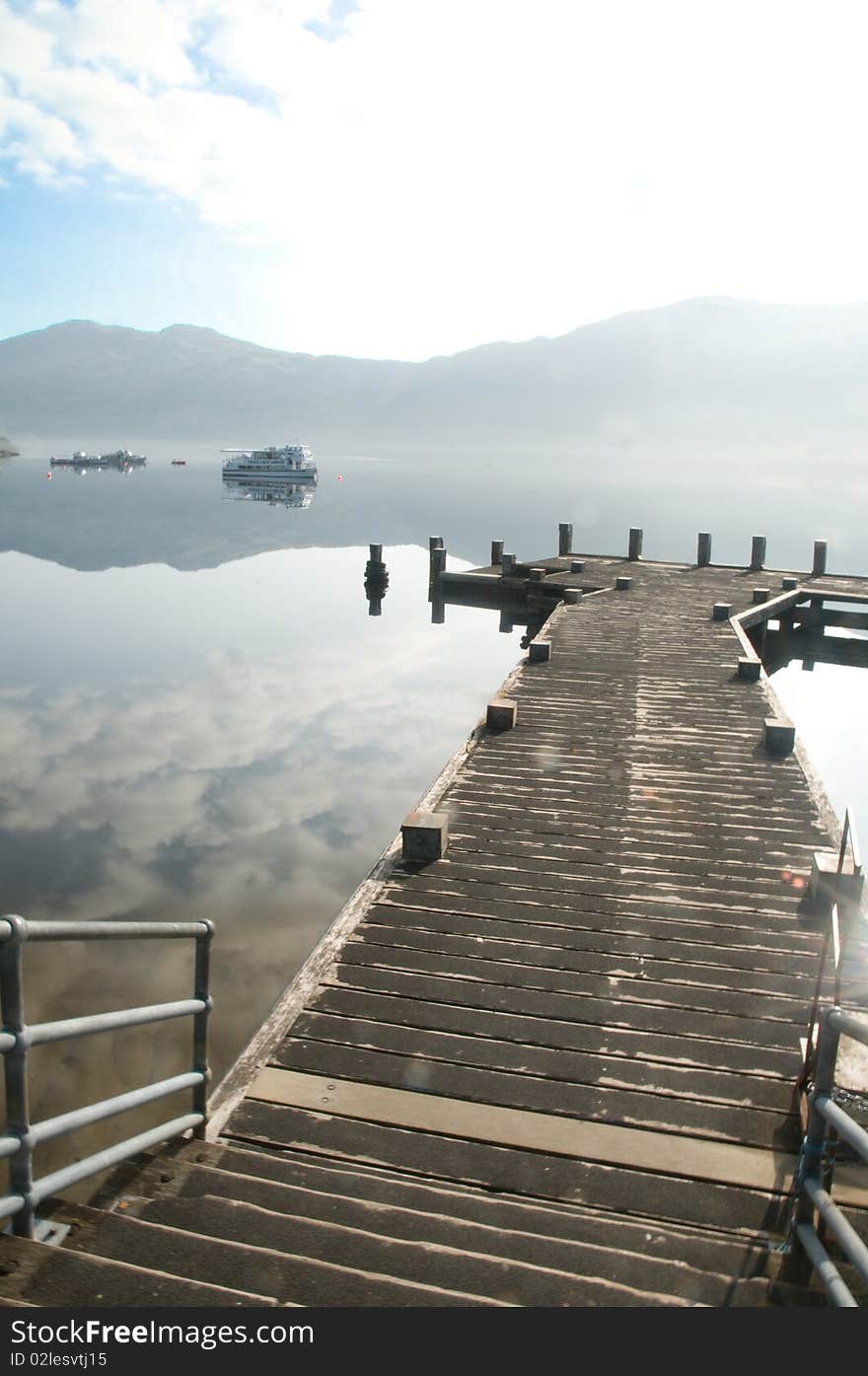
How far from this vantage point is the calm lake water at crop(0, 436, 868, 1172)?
38.7 ft

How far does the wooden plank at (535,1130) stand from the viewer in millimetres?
5156

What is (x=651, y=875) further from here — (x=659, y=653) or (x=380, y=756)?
(x=380, y=756)

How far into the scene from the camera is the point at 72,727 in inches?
894

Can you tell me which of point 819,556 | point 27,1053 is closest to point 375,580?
point 819,556

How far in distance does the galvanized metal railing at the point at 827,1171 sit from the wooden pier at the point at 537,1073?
19 cm

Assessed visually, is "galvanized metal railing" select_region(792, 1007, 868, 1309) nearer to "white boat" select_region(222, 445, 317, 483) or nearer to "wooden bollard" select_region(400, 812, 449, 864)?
"wooden bollard" select_region(400, 812, 449, 864)

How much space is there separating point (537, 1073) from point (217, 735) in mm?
17480

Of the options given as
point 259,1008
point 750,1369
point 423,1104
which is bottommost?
point 259,1008

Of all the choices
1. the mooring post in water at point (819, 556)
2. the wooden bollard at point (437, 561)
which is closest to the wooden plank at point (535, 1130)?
the mooring post in water at point (819, 556)

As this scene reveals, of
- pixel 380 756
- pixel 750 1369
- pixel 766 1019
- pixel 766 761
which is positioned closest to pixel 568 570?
pixel 380 756

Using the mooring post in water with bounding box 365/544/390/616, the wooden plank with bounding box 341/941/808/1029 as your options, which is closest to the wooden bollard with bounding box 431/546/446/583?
the mooring post in water with bounding box 365/544/390/616

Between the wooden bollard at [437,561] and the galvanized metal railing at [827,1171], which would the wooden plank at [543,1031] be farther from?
the wooden bollard at [437,561]

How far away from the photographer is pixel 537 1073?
5.95 metres

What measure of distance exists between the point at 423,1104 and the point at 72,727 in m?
19.1
